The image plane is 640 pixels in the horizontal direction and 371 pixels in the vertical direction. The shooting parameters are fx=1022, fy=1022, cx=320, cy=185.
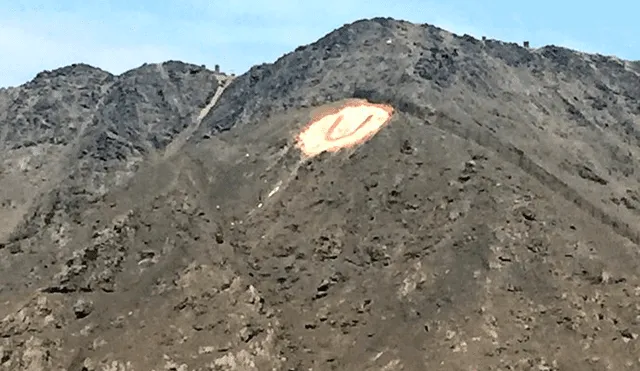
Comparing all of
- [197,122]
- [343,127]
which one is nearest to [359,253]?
[343,127]

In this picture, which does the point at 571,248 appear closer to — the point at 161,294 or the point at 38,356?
the point at 161,294

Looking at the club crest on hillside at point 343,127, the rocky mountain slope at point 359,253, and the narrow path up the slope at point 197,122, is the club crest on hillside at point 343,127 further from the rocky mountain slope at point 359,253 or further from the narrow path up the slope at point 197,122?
the narrow path up the slope at point 197,122

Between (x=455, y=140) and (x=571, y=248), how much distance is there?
6.61 m

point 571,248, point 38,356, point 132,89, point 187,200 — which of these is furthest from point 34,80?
point 571,248

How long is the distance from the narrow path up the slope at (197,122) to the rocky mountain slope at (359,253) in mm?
13290

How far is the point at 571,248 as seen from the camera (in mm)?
27344

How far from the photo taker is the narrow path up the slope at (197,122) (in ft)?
178

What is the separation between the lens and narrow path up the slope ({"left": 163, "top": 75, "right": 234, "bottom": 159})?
178ft

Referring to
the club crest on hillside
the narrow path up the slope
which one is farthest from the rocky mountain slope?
the narrow path up the slope

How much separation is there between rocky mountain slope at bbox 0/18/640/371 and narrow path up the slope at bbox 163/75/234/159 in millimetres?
13290

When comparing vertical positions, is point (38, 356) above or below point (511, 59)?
below

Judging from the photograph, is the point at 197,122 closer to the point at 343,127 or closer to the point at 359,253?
the point at 343,127

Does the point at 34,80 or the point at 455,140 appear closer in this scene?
the point at 455,140

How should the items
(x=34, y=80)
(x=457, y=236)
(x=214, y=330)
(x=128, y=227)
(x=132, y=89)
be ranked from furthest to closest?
(x=34, y=80), (x=132, y=89), (x=128, y=227), (x=457, y=236), (x=214, y=330)
